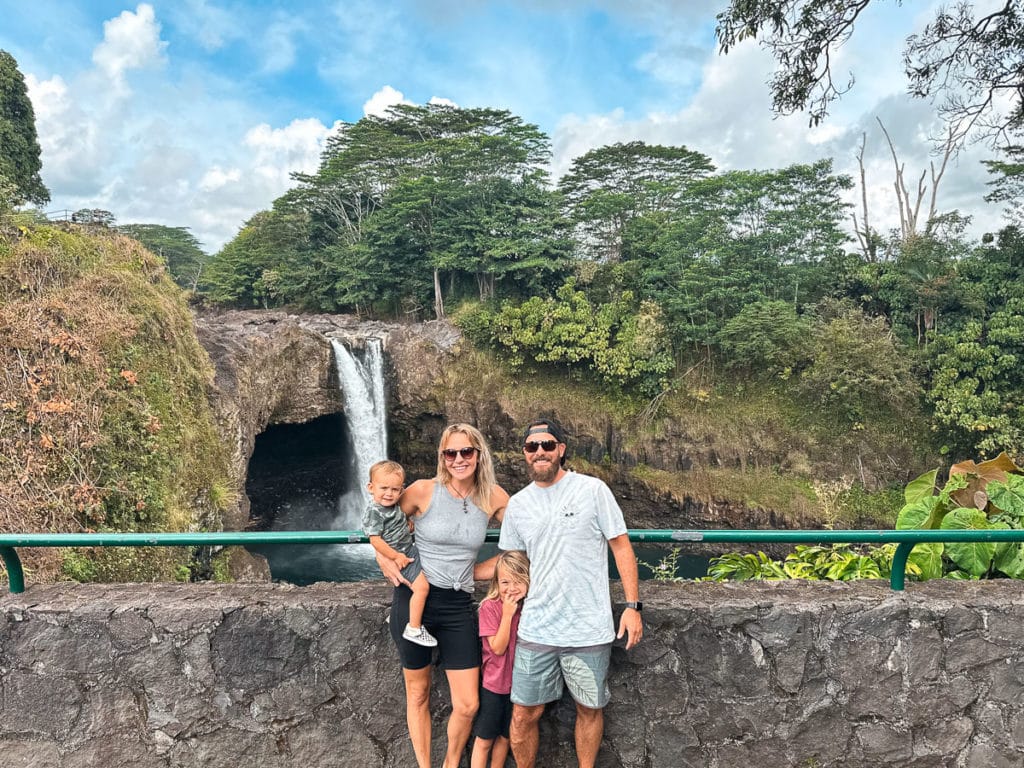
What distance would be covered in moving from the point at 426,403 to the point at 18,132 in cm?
1458

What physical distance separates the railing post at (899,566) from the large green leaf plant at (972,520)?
33 centimetres

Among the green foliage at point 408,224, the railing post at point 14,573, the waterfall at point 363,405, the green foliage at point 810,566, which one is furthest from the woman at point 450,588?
the green foliage at point 408,224

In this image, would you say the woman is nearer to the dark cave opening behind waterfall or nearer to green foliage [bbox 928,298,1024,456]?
the dark cave opening behind waterfall

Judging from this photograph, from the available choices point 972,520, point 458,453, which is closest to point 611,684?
point 458,453

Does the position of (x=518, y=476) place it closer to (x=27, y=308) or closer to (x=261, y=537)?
(x=27, y=308)

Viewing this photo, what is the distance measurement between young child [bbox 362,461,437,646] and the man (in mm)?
271

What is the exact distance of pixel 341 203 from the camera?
22.6 meters

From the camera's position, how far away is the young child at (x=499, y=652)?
1.68 meters

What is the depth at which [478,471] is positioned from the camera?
180cm

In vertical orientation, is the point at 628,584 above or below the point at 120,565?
above

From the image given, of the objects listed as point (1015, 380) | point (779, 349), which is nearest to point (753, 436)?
point (779, 349)

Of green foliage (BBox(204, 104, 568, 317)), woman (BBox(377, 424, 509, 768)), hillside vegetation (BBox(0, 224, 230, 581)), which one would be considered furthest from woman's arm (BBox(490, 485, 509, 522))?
green foliage (BBox(204, 104, 568, 317))

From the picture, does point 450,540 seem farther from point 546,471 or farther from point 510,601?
point 546,471

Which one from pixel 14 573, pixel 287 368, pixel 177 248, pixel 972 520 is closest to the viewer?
pixel 14 573
